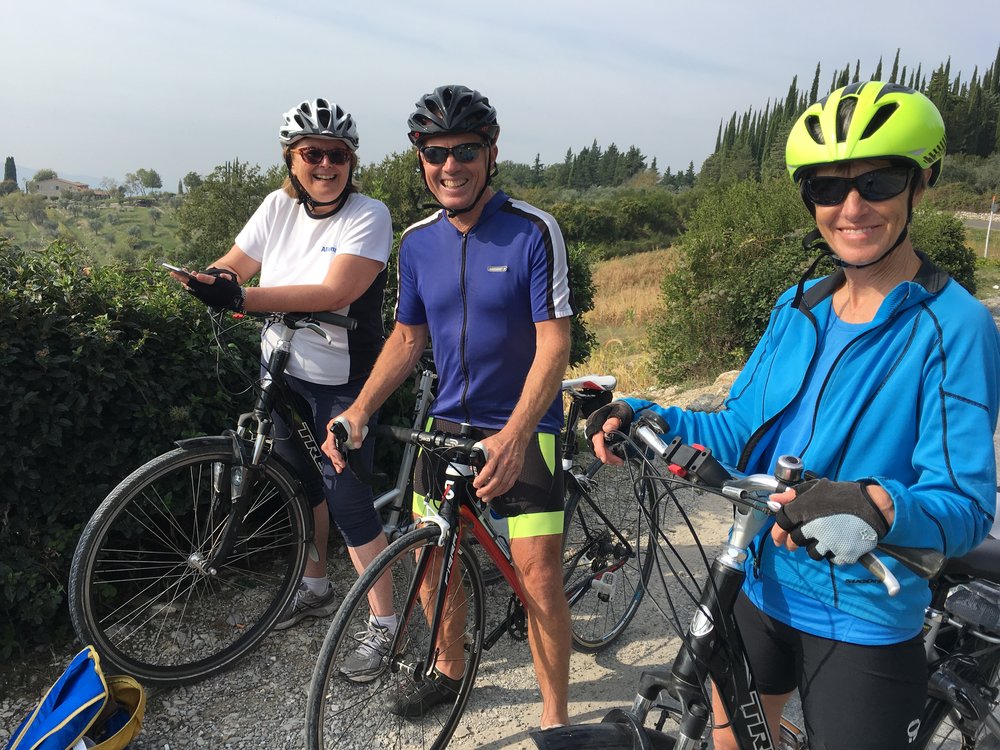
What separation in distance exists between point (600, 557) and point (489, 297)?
5.68 ft

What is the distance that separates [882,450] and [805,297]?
512 millimetres

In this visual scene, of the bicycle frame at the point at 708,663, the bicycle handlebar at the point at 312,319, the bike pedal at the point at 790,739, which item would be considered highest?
the bicycle handlebar at the point at 312,319

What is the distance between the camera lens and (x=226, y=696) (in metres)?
3.17

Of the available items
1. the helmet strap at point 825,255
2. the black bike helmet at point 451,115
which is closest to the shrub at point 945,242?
the black bike helmet at point 451,115

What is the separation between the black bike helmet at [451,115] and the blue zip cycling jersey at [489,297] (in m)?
0.28

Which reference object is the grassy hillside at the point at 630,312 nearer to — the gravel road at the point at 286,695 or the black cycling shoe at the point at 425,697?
A: the gravel road at the point at 286,695

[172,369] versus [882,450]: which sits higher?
[882,450]

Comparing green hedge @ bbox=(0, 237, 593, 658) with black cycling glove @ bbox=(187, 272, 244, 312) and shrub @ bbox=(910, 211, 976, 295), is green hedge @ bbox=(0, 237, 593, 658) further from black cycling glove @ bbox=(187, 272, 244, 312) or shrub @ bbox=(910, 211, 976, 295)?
shrub @ bbox=(910, 211, 976, 295)

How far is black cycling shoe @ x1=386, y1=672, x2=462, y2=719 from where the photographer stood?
9.61 feet

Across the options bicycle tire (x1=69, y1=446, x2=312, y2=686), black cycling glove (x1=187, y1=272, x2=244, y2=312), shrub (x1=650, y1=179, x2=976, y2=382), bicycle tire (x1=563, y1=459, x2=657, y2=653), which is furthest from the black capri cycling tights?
shrub (x1=650, y1=179, x2=976, y2=382)

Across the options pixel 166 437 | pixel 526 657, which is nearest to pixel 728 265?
pixel 526 657

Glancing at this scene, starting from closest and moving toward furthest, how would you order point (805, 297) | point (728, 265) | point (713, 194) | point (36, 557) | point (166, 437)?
point (805, 297)
point (36, 557)
point (166, 437)
point (728, 265)
point (713, 194)

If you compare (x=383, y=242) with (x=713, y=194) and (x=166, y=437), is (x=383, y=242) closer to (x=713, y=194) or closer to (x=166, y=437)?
(x=166, y=437)

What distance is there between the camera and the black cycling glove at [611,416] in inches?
77.3
